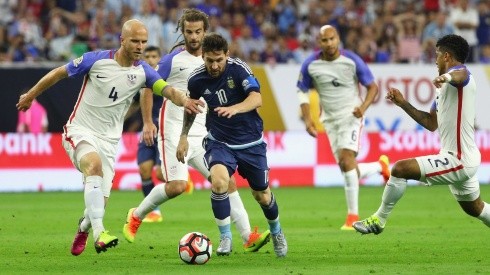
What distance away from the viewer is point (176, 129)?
43.4 feet

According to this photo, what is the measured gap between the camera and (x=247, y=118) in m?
11.2

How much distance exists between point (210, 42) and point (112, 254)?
252 centimetres

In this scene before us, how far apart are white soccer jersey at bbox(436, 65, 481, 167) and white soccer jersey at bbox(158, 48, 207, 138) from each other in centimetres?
300

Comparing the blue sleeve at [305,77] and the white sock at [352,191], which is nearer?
the white sock at [352,191]

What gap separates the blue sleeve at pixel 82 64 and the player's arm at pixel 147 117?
151 cm

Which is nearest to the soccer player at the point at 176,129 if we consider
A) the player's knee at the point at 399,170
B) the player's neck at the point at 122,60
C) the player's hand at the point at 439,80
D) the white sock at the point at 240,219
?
the white sock at the point at 240,219

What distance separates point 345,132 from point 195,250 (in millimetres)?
5100

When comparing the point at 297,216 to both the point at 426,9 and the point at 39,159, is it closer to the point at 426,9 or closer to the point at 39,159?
the point at 39,159

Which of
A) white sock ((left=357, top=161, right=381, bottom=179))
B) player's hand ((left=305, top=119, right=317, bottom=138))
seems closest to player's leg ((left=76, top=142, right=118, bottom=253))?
player's hand ((left=305, top=119, right=317, bottom=138))

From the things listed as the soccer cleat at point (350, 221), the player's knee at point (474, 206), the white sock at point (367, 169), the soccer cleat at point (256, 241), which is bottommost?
the soccer cleat at point (350, 221)

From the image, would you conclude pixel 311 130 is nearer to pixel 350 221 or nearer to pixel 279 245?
pixel 350 221

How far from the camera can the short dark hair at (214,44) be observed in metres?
10.8

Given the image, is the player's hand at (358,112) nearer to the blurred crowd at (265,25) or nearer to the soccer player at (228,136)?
the soccer player at (228,136)

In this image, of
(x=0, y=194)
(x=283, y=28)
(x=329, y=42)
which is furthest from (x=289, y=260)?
(x=283, y=28)
